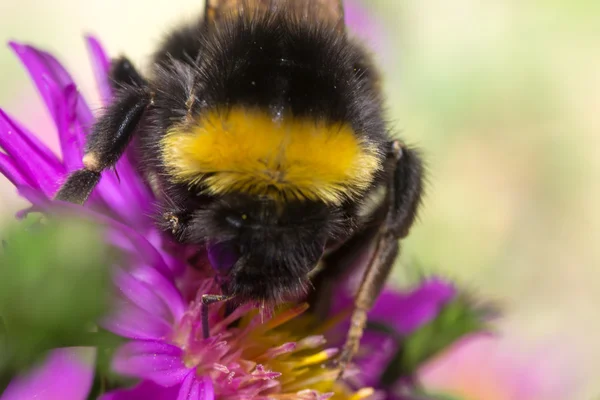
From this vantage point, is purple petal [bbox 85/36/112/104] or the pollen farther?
purple petal [bbox 85/36/112/104]

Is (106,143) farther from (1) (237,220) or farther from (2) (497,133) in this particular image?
(2) (497,133)

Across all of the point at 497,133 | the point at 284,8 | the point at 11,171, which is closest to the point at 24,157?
the point at 11,171

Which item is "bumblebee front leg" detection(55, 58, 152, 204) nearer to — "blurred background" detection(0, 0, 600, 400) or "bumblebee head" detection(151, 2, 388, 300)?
"bumblebee head" detection(151, 2, 388, 300)

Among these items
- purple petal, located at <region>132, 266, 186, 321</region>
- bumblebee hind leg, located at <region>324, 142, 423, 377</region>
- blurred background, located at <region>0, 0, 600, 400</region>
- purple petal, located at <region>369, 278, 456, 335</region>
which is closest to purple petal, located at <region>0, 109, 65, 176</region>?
purple petal, located at <region>132, 266, 186, 321</region>

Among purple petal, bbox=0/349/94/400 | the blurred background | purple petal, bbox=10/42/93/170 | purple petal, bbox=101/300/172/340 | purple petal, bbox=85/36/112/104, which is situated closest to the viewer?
purple petal, bbox=0/349/94/400

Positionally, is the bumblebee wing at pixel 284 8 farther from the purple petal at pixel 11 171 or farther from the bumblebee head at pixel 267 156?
the purple petal at pixel 11 171

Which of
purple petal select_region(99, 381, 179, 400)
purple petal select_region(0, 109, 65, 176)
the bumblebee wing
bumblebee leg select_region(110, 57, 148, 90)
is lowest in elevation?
purple petal select_region(99, 381, 179, 400)
